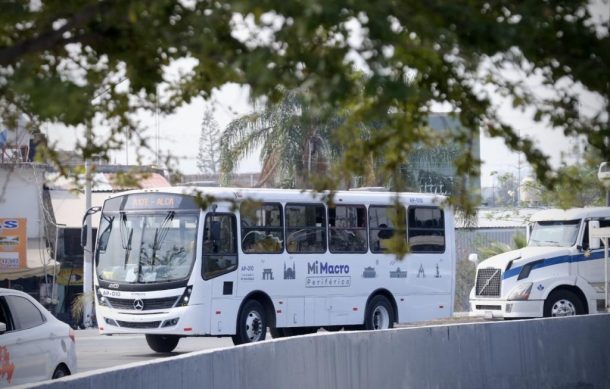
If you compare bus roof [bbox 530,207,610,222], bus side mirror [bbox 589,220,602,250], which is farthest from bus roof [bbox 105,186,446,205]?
bus side mirror [bbox 589,220,602,250]

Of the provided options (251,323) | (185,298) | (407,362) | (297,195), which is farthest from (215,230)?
(407,362)

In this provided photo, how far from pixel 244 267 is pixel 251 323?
3.50ft

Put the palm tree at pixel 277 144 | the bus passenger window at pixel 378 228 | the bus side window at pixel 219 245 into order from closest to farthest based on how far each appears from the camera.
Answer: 1. the bus side window at pixel 219 245
2. the bus passenger window at pixel 378 228
3. the palm tree at pixel 277 144

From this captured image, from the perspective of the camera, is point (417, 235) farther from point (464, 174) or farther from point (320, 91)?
point (320, 91)

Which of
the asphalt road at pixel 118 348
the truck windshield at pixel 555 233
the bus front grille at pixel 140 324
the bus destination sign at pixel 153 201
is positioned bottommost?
the asphalt road at pixel 118 348

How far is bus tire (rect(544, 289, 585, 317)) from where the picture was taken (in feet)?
89.0

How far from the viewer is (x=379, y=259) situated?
1033 inches

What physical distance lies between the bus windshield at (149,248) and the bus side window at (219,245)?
0.87ft

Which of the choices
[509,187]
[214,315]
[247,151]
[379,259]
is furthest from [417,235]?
[509,187]

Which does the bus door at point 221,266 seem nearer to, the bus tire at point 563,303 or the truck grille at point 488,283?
the truck grille at point 488,283

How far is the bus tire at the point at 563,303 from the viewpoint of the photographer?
27.1 m

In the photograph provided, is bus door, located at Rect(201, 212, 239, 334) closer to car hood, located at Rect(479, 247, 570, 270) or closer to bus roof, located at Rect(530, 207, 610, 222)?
car hood, located at Rect(479, 247, 570, 270)

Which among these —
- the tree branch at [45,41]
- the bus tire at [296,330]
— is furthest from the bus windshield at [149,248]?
the tree branch at [45,41]

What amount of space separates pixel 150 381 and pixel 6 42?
9.71 feet
